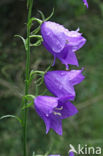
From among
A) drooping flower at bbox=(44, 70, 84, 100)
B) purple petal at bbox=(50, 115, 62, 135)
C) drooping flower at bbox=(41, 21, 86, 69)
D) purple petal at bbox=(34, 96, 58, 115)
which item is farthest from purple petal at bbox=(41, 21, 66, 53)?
purple petal at bbox=(50, 115, 62, 135)

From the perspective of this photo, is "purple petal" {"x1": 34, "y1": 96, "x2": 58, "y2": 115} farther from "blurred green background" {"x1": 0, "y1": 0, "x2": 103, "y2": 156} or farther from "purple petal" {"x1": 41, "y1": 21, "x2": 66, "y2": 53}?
"blurred green background" {"x1": 0, "y1": 0, "x2": 103, "y2": 156}

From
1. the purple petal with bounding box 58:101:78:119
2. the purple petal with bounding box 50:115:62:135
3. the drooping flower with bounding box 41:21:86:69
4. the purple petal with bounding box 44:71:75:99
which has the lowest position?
the purple petal with bounding box 50:115:62:135

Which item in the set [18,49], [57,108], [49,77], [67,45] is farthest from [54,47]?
[18,49]

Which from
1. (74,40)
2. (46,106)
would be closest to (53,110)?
(46,106)

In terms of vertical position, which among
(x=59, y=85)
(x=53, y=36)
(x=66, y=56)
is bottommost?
(x=59, y=85)

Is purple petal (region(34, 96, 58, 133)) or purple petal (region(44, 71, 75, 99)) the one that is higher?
purple petal (region(44, 71, 75, 99))

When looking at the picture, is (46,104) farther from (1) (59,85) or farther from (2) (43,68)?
(2) (43,68)

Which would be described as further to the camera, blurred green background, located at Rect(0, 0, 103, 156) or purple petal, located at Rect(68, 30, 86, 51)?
blurred green background, located at Rect(0, 0, 103, 156)

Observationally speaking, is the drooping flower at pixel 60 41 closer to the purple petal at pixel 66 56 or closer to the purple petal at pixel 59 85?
Result: the purple petal at pixel 66 56
